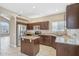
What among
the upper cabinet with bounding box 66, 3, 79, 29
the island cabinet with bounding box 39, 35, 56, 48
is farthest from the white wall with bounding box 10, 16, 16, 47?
the upper cabinet with bounding box 66, 3, 79, 29

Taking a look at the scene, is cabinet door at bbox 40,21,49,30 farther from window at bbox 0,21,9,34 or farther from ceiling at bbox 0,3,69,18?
window at bbox 0,21,9,34

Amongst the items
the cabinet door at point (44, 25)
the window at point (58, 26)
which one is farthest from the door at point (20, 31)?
the window at point (58, 26)

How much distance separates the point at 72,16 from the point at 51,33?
579mm

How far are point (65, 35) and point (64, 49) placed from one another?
0.30 metres

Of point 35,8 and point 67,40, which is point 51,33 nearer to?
point 67,40

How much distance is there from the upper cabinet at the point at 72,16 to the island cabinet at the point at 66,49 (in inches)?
16.2

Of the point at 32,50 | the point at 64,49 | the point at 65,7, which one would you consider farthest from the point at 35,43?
the point at 65,7

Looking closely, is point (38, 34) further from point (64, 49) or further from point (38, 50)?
point (64, 49)

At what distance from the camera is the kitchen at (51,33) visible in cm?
213

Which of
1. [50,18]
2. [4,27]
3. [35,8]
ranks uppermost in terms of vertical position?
[35,8]

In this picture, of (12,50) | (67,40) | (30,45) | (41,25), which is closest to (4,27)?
(12,50)

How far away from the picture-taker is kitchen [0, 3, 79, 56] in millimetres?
2127

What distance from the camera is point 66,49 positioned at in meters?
2.15

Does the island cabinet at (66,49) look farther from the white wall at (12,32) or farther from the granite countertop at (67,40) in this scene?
the white wall at (12,32)
